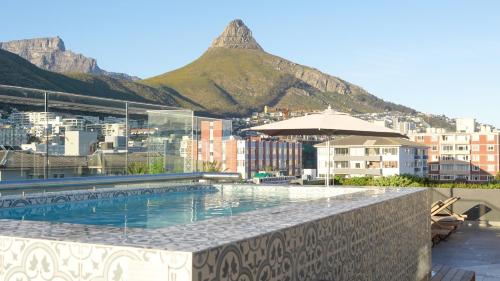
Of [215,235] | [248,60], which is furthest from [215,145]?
[248,60]

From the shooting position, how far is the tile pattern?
24.5 ft

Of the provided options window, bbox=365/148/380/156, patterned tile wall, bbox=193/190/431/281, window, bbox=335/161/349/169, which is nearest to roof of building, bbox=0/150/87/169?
patterned tile wall, bbox=193/190/431/281

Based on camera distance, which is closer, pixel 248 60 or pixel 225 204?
pixel 225 204

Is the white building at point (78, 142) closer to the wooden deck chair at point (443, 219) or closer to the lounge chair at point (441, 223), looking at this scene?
the lounge chair at point (441, 223)

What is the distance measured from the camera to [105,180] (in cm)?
1070

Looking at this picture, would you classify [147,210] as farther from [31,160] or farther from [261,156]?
[261,156]

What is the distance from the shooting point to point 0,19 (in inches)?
6796

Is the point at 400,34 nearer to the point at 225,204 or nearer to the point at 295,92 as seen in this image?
the point at 225,204

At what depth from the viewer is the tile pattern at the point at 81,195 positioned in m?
7.48

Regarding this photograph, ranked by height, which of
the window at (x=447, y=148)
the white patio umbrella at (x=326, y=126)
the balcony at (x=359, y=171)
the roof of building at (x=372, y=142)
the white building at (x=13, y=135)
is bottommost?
the balcony at (x=359, y=171)

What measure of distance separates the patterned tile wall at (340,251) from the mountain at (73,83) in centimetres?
7989

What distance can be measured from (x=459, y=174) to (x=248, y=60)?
94625mm

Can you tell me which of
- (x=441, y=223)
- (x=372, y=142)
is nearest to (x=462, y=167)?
(x=372, y=142)

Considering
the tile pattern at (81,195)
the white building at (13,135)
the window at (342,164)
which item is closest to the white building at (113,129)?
the tile pattern at (81,195)
